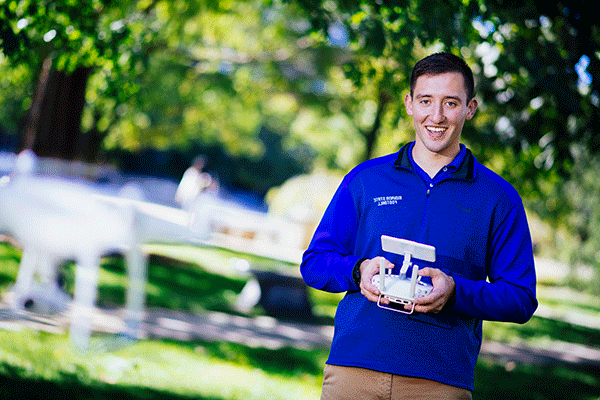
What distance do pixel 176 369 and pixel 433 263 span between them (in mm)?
4061

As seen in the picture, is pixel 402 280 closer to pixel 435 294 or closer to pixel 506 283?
pixel 435 294

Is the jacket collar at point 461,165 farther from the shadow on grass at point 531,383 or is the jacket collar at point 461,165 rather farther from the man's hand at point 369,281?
the shadow on grass at point 531,383

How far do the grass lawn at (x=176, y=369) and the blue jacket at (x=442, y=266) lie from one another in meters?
3.17

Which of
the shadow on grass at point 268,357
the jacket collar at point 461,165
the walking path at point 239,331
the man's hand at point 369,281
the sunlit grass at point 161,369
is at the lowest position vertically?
the sunlit grass at point 161,369

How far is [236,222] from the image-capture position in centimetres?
2048

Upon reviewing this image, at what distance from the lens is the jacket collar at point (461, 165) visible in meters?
2.15

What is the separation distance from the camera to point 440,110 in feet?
6.98

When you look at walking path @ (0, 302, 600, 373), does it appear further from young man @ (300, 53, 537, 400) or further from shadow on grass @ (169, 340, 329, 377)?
young man @ (300, 53, 537, 400)

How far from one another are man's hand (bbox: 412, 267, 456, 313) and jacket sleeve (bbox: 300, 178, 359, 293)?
0.37m

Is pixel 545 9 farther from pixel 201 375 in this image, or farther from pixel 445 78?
pixel 201 375

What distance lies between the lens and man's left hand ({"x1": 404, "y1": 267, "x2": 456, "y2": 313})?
6.18 feet

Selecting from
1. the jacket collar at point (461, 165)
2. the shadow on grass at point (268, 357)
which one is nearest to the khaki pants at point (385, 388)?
the jacket collar at point (461, 165)

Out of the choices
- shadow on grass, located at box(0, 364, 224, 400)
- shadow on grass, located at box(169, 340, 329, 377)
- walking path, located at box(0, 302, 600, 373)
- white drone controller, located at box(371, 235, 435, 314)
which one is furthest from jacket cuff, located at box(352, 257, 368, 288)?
walking path, located at box(0, 302, 600, 373)

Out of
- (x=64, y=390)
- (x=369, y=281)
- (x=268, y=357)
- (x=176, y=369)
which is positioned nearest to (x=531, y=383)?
(x=268, y=357)
